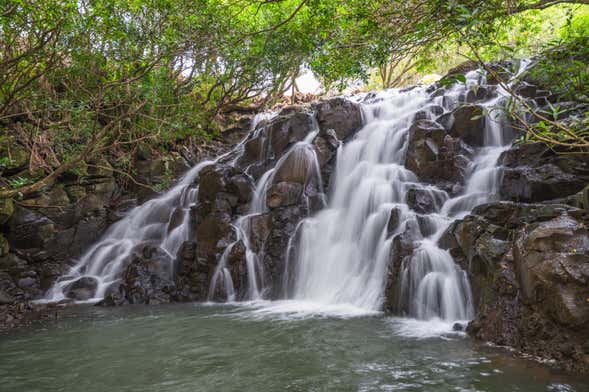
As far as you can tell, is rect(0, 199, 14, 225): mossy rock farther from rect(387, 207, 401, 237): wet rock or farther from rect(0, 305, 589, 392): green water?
rect(387, 207, 401, 237): wet rock

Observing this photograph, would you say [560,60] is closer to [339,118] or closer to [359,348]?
[359,348]

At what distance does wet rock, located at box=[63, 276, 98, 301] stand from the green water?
343 cm

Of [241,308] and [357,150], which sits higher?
[357,150]

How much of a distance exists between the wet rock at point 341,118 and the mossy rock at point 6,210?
392 inches

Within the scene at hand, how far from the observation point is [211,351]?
644cm

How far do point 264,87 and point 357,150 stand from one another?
307 inches

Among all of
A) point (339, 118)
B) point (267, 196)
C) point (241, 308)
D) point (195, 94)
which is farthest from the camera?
point (195, 94)

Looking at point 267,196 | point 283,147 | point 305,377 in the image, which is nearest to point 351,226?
point 267,196

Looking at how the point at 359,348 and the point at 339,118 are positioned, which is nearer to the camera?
the point at 359,348

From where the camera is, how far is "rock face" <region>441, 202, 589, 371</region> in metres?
5.21

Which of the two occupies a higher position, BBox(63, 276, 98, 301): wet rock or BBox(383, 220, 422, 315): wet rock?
BBox(383, 220, 422, 315): wet rock

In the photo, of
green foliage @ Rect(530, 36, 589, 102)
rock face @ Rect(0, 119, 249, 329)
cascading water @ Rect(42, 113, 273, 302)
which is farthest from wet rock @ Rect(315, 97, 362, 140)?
green foliage @ Rect(530, 36, 589, 102)

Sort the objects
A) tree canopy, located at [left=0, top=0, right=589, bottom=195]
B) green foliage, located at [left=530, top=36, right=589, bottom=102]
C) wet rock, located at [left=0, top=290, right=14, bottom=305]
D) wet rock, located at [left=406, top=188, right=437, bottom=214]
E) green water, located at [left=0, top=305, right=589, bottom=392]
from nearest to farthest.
A: green water, located at [left=0, top=305, right=589, bottom=392] → green foliage, located at [left=530, top=36, right=589, bottom=102] → tree canopy, located at [left=0, top=0, right=589, bottom=195] → wet rock, located at [left=406, top=188, right=437, bottom=214] → wet rock, located at [left=0, top=290, right=14, bottom=305]

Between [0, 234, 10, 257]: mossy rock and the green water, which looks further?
[0, 234, 10, 257]: mossy rock
